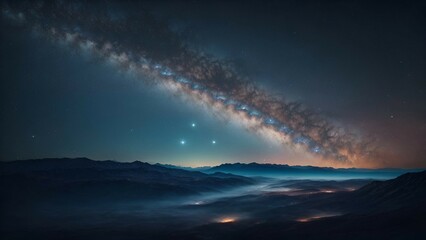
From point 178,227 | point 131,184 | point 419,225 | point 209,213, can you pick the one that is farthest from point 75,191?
point 419,225

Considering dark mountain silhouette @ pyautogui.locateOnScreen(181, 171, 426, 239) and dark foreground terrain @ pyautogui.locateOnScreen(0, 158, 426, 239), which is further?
dark foreground terrain @ pyautogui.locateOnScreen(0, 158, 426, 239)

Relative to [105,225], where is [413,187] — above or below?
above

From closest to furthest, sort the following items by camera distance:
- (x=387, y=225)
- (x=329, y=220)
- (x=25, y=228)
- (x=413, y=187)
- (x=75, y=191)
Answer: (x=387, y=225), (x=329, y=220), (x=25, y=228), (x=413, y=187), (x=75, y=191)

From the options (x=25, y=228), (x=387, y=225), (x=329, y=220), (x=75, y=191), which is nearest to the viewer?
(x=387, y=225)

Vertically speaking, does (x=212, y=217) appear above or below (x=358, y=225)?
below

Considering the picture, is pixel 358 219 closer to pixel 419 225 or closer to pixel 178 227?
pixel 419 225

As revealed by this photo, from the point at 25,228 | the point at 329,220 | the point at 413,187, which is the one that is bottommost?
the point at 25,228

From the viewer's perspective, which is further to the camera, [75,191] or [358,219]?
[75,191]

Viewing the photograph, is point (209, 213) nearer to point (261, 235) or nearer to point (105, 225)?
point (105, 225)

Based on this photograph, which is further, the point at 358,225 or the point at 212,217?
the point at 212,217

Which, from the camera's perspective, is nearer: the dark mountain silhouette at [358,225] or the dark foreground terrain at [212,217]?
the dark mountain silhouette at [358,225]
